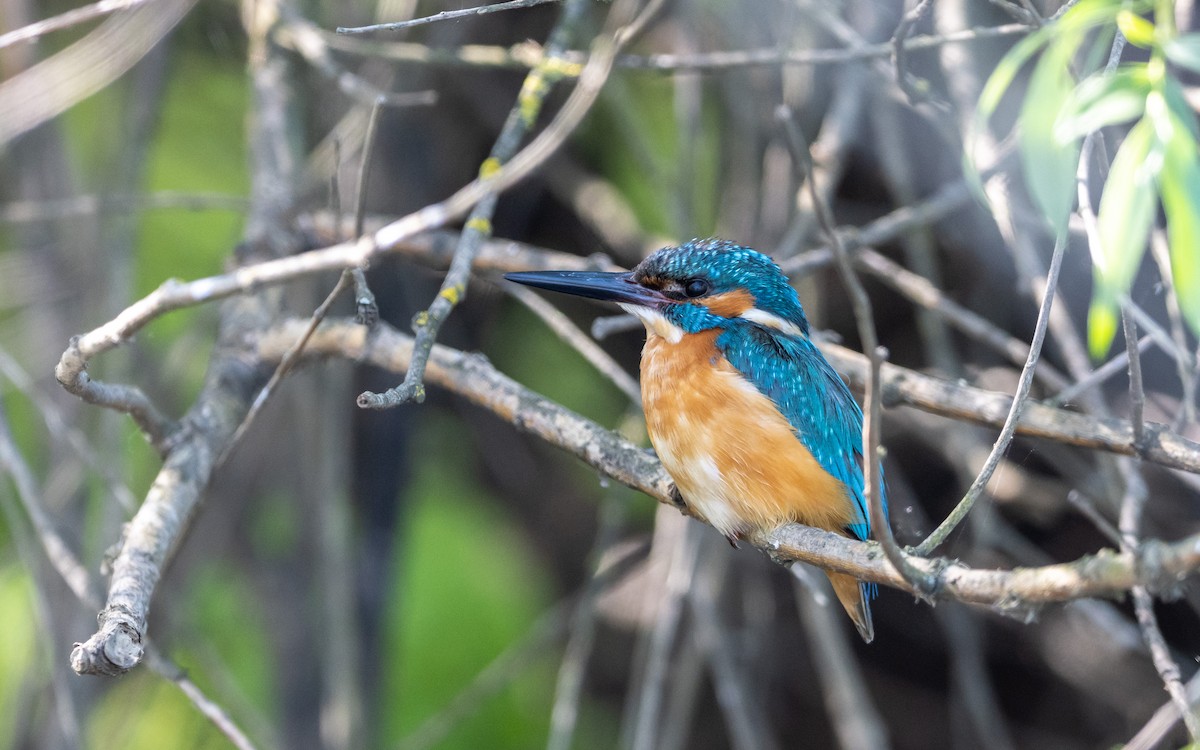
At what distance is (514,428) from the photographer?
336 centimetres

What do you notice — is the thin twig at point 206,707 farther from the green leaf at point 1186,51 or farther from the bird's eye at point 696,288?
the green leaf at point 1186,51

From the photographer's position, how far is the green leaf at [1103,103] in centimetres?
84

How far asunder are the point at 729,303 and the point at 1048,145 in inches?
56.5

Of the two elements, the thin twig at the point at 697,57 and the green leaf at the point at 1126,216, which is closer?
the green leaf at the point at 1126,216

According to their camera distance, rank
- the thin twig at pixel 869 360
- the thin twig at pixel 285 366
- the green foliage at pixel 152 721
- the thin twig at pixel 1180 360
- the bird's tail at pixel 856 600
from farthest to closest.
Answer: the green foliage at pixel 152 721, the bird's tail at pixel 856 600, the thin twig at pixel 1180 360, the thin twig at pixel 285 366, the thin twig at pixel 869 360

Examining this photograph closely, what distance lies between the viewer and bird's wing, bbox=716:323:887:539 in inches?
80.7

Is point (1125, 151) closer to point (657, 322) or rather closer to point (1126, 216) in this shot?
point (1126, 216)

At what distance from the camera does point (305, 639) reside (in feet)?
10.6

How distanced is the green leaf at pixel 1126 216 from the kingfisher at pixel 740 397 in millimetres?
1094

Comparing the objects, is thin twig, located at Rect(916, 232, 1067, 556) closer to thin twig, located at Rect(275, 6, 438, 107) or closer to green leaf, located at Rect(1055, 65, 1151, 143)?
green leaf, located at Rect(1055, 65, 1151, 143)

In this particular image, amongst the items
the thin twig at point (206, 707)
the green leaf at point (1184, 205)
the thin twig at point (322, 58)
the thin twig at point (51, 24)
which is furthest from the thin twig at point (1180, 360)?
the thin twig at point (51, 24)

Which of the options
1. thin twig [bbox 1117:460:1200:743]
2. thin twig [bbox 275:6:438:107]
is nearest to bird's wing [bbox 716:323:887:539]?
thin twig [bbox 1117:460:1200:743]

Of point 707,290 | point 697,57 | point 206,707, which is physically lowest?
point 206,707

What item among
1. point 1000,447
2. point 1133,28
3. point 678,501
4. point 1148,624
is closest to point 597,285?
point 678,501
